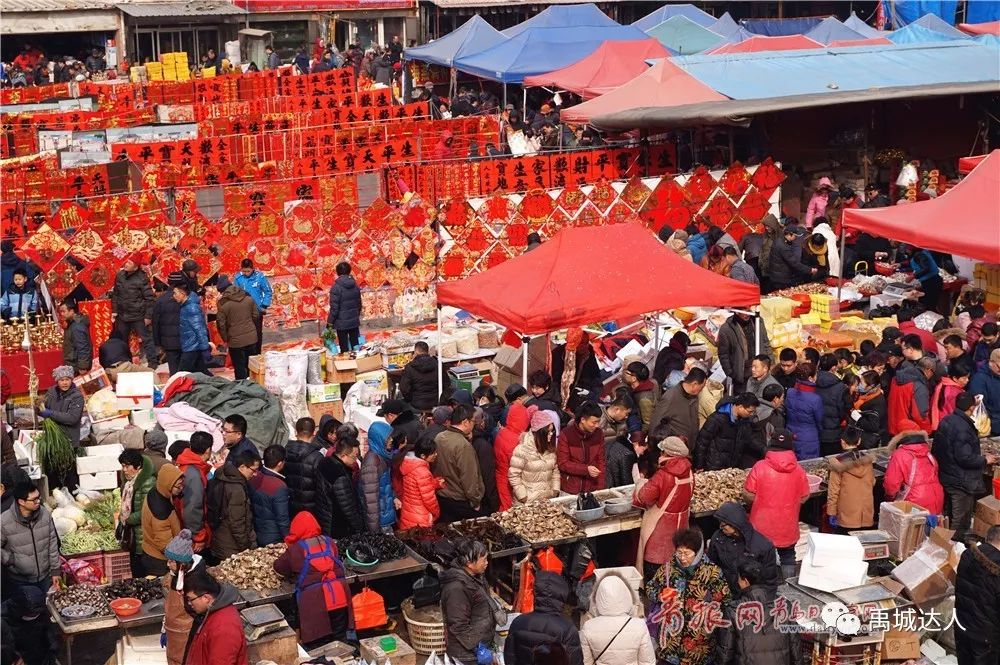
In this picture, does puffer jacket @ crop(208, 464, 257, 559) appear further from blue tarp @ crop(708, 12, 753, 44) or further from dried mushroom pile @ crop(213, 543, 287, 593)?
blue tarp @ crop(708, 12, 753, 44)

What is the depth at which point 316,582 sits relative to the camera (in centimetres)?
998

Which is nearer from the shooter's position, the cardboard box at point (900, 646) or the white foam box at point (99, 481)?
the cardboard box at point (900, 646)

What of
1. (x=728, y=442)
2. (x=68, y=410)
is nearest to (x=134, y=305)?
(x=68, y=410)

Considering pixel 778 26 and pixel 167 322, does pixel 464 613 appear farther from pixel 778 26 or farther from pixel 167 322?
pixel 778 26

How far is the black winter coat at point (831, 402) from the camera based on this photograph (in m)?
12.6

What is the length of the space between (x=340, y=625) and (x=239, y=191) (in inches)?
386

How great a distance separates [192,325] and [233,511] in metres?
5.30

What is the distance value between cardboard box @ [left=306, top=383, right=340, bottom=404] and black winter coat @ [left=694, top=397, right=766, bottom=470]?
4468 mm

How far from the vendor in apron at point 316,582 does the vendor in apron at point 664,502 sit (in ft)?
7.88

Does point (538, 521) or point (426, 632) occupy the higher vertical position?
point (538, 521)

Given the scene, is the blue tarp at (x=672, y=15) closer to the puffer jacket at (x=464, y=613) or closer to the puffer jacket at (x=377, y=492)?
the puffer jacket at (x=377, y=492)

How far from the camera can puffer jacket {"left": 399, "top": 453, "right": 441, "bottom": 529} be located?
11.2 meters

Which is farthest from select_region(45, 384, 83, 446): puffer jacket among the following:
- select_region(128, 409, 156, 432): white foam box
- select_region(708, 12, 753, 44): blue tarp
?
select_region(708, 12, 753, 44): blue tarp

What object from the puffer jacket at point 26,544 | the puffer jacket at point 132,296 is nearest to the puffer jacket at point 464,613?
the puffer jacket at point 26,544
